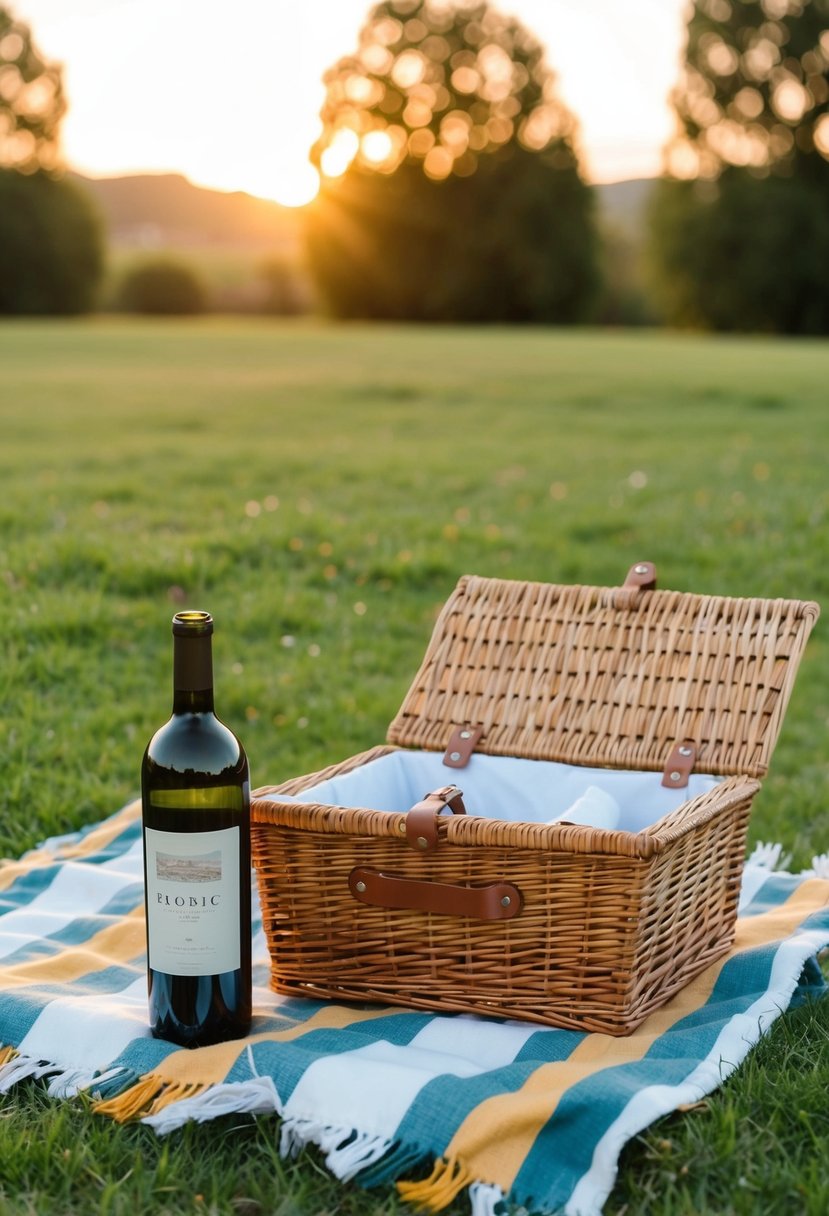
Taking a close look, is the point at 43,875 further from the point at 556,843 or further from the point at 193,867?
the point at 556,843

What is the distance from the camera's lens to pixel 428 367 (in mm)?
15555

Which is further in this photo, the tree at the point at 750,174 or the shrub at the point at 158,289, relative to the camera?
the shrub at the point at 158,289

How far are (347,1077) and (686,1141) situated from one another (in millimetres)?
499

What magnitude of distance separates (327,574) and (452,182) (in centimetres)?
4009

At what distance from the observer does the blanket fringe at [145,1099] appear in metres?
1.97

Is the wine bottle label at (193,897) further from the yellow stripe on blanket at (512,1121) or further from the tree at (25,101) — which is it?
the tree at (25,101)

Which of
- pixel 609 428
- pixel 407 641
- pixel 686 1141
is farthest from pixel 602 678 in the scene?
pixel 609 428

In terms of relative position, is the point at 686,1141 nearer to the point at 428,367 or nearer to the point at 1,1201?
the point at 1,1201

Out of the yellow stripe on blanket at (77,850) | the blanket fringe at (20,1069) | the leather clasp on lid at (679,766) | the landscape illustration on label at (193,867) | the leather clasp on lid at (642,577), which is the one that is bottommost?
the yellow stripe on blanket at (77,850)

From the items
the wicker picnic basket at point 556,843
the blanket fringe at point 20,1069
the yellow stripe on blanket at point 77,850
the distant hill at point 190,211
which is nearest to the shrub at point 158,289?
the distant hill at point 190,211

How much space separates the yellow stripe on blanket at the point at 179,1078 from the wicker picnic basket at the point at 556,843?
235 mm

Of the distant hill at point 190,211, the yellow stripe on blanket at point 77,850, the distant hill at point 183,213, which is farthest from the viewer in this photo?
the distant hill at point 183,213

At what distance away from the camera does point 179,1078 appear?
2014mm

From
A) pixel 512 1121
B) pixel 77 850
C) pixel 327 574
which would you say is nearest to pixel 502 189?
pixel 327 574
